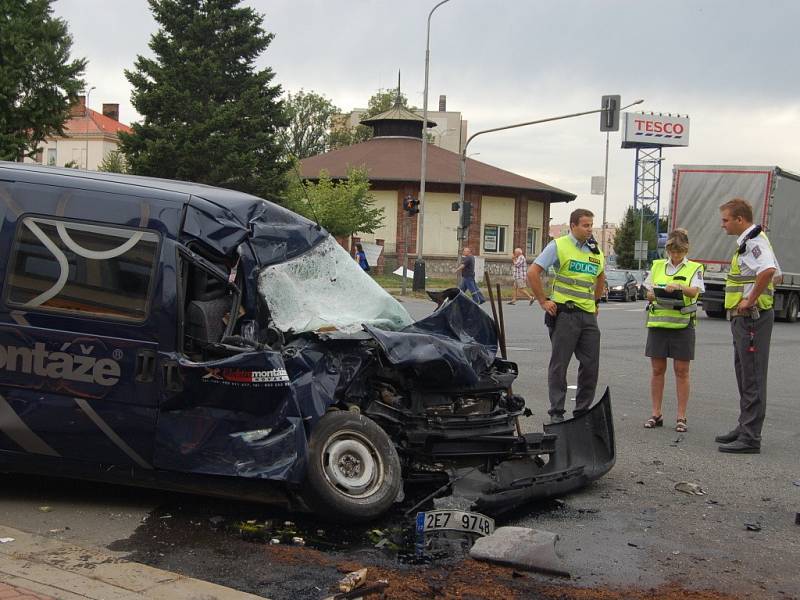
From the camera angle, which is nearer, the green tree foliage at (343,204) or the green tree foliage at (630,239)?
the green tree foliage at (343,204)

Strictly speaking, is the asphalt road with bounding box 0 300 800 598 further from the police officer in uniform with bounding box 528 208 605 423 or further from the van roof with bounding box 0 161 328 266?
the van roof with bounding box 0 161 328 266

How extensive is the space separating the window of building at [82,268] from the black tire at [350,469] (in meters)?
1.24

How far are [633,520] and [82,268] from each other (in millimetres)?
3538

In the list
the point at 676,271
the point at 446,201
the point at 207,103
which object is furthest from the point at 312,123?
the point at 676,271

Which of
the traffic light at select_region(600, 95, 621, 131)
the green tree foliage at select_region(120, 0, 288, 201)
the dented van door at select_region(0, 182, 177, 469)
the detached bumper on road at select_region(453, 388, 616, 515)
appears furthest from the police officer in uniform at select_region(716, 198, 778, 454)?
the green tree foliage at select_region(120, 0, 288, 201)

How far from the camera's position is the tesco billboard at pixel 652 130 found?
85938mm

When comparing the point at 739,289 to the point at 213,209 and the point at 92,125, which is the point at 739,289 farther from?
the point at 92,125

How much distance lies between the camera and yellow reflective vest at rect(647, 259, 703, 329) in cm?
873

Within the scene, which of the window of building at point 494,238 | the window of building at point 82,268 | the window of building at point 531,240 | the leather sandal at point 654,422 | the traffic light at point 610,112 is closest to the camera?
the window of building at point 82,268

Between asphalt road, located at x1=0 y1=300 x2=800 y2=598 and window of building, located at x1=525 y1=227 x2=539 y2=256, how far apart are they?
4976 cm

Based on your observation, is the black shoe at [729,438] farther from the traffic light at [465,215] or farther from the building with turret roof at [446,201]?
the building with turret roof at [446,201]

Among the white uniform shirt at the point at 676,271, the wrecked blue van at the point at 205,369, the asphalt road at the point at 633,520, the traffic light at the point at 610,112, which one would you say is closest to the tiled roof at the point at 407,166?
the traffic light at the point at 610,112

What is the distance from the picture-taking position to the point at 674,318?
8.75 m

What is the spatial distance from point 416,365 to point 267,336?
88 cm
